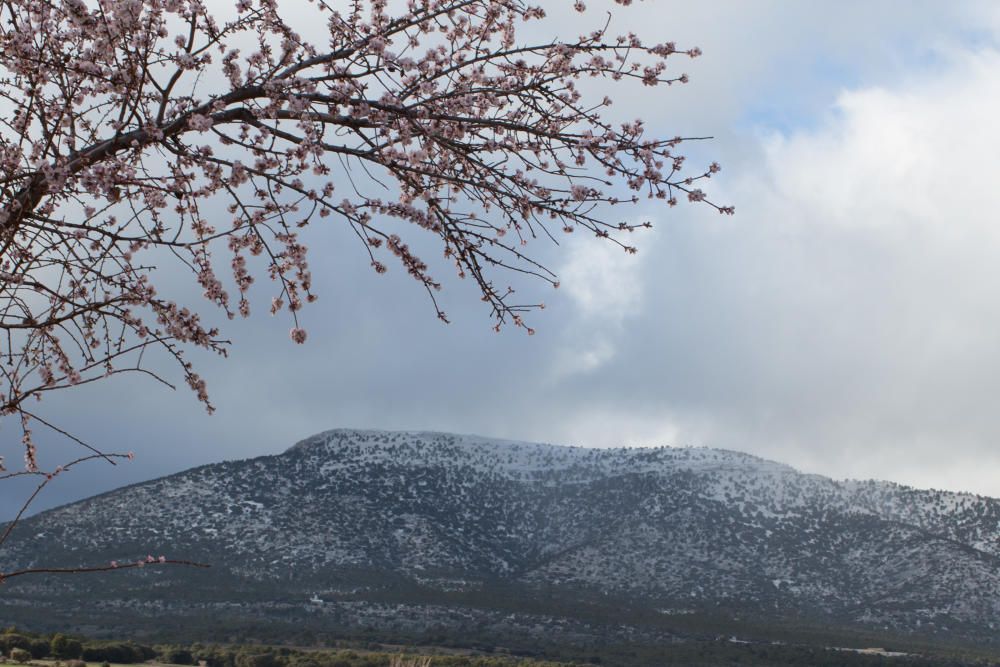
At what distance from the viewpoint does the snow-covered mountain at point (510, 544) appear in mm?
65062

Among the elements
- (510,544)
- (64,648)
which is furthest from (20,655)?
(510,544)

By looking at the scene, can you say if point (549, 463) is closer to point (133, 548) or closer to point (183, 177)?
point (133, 548)

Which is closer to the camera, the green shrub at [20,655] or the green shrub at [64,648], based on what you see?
the green shrub at [20,655]

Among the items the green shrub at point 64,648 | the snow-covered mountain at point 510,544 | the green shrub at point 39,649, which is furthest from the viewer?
the snow-covered mountain at point 510,544

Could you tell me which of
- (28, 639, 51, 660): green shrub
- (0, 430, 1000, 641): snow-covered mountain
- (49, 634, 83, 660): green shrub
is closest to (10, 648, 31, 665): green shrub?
(28, 639, 51, 660): green shrub

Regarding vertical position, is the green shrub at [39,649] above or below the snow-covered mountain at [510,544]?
below

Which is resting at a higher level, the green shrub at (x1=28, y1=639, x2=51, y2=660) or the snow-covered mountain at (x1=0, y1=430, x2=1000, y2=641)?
the snow-covered mountain at (x1=0, y1=430, x2=1000, y2=641)

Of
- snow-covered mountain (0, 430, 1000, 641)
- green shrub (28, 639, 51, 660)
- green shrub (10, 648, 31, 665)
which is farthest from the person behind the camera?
snow-covered mountain (0, 430, 1000, 641)

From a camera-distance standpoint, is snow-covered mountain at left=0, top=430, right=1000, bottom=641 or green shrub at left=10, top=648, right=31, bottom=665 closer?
green shrub at left=10, top=648, right=31, bottom=665

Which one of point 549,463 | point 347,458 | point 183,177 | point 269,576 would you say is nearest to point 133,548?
point 269,576

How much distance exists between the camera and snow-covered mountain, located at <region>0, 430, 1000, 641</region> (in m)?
65.1

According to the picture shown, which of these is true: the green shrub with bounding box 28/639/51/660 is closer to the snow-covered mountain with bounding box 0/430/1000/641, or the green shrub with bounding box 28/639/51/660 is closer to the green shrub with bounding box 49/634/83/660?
the green shrub with bounding box 49/634/83/660

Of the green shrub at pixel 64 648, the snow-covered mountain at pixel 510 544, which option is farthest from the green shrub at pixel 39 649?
the snow-covered mountain at pixel 510 544

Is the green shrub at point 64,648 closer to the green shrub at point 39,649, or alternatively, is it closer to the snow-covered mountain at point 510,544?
the green shrub at point 39,649
